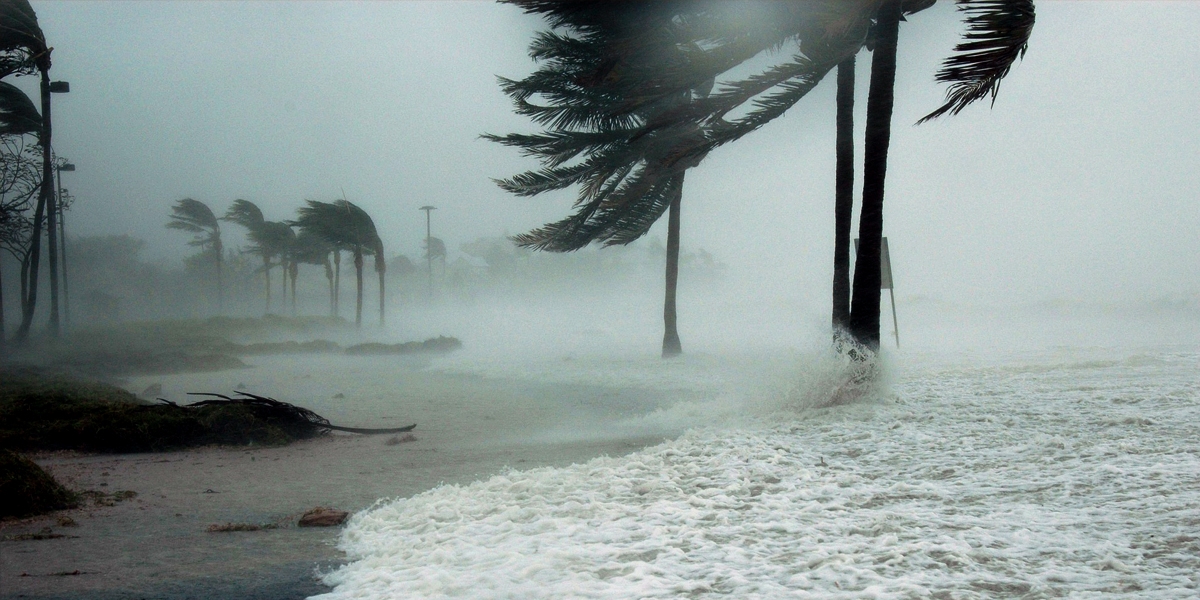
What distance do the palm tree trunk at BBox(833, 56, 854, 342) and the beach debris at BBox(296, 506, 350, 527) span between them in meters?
6.64

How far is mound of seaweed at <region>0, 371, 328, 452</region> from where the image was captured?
302 inches

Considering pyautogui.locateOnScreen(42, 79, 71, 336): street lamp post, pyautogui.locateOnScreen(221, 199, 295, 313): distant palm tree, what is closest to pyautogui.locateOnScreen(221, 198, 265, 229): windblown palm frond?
pyautogui.locateOnScreen(221, 199, 295, 313): distant palm tree

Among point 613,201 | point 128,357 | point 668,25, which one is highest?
point 668,25

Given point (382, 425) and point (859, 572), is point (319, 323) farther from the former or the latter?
point (859, 572)

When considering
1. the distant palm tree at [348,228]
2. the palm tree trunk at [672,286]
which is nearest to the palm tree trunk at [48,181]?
the distant palm tree at [348,228]

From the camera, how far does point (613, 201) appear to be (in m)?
10.1

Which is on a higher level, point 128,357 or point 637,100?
point 637,100

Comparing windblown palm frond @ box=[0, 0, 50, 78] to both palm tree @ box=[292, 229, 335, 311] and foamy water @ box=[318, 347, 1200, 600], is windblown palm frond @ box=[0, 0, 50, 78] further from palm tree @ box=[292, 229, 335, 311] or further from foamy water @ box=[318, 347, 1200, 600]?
foamy water @ box=[318, 347, 1200, 600]

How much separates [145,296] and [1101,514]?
4386cm

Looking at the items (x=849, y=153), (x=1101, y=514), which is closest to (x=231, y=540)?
(x=1101, y=514)

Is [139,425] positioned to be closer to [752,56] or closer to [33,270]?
[752,56]

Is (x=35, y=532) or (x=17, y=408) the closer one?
(x=35, y=532)

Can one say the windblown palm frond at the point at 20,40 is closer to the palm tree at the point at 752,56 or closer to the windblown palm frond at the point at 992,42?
the palm tree at the point at 752,56

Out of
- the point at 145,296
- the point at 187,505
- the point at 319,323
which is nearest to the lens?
the point at 187,505
